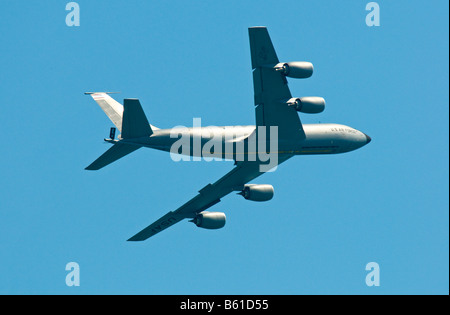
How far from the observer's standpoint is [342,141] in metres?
94.2

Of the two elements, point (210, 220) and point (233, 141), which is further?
point (210, 220)

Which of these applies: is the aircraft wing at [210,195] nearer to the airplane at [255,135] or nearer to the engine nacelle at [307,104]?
the airplane at [255,135]

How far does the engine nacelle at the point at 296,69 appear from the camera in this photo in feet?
279

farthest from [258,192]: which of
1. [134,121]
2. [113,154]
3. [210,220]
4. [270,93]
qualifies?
[134,121]

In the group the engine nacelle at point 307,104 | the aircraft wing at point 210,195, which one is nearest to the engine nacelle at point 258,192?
the aircraft wing at point 210,195

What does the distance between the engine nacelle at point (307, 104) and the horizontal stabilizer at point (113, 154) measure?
11887 mm

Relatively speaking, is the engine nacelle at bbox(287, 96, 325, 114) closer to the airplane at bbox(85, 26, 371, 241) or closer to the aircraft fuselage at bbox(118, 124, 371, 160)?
the airplane at bbox(85, 26, 371, 241)

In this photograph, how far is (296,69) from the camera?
8525 centimetres

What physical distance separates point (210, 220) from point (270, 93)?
51.5 ft

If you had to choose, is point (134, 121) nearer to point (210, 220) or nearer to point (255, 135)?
point (255, 135)
